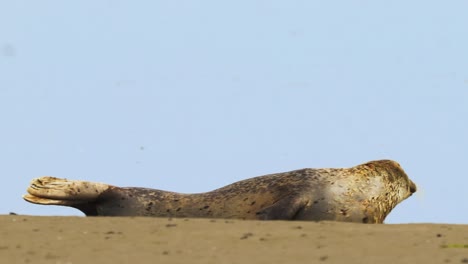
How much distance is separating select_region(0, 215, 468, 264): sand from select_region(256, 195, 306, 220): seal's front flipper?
1.86 m

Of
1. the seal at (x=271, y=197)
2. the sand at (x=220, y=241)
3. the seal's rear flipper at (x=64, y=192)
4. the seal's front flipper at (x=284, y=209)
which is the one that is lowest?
the sand at (x=220, y=241)

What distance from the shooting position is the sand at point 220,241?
8406 mm

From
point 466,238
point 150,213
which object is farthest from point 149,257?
point 150,213

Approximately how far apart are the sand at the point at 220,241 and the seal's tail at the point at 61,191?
276 centimetres

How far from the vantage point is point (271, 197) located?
1315 cm

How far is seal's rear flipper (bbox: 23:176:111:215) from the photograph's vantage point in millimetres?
13812

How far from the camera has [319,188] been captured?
1304cm

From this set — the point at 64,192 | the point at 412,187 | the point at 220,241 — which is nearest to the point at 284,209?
the point at 412,187

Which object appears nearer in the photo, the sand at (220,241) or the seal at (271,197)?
the sand at (220,241)

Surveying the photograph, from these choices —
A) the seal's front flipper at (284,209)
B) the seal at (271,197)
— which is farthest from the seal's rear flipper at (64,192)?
the seal's front flipper at (284,209)

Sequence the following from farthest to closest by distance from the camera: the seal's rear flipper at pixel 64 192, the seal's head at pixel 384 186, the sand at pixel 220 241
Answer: the seal's rear flipper at pixel 64 192
the seal's head at pixel 384 186
the sand at pixel 220 241

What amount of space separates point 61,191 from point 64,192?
43 millimetres

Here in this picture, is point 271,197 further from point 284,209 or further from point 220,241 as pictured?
point 220,241

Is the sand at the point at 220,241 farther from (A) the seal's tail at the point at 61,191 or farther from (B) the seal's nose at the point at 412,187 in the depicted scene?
(B) the seal's nose at the point at 412,187
